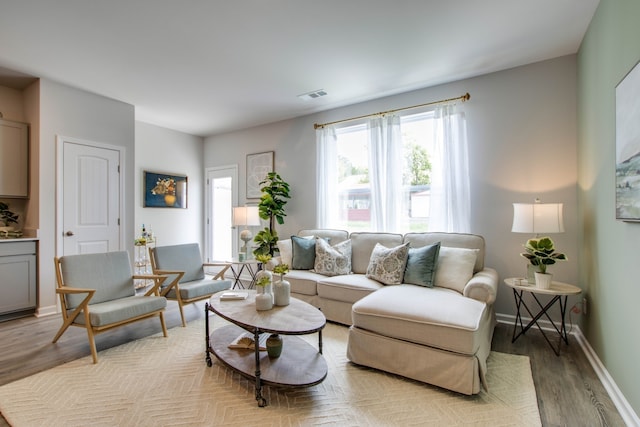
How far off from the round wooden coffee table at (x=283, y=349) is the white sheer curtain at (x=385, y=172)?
6.48 feet

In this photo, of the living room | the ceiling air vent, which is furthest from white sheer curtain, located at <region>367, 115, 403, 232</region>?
the ceiling air vent

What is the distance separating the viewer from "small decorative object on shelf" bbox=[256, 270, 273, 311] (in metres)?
2.24

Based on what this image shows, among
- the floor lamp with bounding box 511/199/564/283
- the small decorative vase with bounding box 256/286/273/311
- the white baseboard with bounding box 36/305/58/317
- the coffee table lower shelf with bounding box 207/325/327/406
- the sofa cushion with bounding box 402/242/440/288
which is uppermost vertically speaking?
the floor lamp with bounding box 511/199/564/283

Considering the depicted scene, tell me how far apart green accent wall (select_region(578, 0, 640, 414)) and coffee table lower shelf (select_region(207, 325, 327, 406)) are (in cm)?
183

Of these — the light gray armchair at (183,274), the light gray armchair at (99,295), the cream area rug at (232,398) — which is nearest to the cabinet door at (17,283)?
the light gray armchair at (99,295)

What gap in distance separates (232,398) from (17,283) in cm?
322

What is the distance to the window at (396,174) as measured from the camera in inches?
138

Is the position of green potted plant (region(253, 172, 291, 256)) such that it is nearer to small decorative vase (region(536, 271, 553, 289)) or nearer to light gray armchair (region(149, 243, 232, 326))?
light gray armchair (region(149, 243, 232, 326))

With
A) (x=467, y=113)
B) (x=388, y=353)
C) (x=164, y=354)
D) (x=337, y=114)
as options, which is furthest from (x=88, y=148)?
(x=467, y=113)

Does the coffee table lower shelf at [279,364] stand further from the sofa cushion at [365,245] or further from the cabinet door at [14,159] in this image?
the cabinet door at [14,159]

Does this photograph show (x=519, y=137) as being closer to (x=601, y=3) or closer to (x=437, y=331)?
(x=601, y=3)

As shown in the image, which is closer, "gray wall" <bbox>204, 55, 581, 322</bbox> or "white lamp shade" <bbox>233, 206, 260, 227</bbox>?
"gray wall" <bbox>204, 55, 581, 322</bbox>

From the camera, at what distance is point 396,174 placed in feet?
12.9

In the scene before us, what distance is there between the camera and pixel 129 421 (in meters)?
1.76
